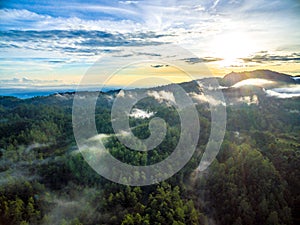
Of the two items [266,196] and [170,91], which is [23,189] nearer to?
[266,196]

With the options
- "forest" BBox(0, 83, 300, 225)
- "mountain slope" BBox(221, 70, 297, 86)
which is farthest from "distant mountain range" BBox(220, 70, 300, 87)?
"forest" BBox(0, 83, 300, 225)

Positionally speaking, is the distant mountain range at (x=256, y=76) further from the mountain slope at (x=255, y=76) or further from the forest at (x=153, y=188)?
the forest at (x=153, y=188)

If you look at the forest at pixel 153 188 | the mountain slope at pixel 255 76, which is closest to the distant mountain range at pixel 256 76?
the mountain slope at pixel 255 76

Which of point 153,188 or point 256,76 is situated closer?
point 153,188

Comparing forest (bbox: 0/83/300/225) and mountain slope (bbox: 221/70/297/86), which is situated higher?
mountain slope (bbox: 221/70/297/86)

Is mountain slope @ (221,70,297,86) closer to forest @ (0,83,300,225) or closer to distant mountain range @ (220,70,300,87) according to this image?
distant mountain range @ (220,70,300,87)

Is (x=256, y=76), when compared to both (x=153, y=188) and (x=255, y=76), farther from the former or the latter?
(x=153, y=188)

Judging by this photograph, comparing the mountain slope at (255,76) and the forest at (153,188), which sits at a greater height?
the mountain slope at (255,76)

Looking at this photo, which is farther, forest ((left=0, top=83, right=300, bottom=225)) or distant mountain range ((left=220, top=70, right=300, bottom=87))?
distant mountain range ((left=220, top=70, right=300, bottom=87))

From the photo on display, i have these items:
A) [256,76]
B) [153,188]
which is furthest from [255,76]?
[153,188]

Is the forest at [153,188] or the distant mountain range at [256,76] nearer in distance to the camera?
the forest at [153,188]

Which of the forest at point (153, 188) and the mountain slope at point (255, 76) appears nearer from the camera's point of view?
the forest at point (153, 188)
